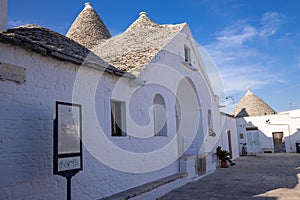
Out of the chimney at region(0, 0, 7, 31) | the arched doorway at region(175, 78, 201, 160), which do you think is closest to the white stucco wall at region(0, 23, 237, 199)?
the chimney at region(0, 0, 7, 31)

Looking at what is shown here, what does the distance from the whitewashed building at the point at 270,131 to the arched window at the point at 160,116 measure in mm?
19170

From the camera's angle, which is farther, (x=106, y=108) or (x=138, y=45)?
(x=138, y=45)

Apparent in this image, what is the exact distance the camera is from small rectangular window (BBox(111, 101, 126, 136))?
6630 millimetres

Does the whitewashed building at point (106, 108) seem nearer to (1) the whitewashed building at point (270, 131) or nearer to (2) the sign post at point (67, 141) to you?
(2) the sign post at point (67, 141)

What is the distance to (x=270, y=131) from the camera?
24938 millimetres

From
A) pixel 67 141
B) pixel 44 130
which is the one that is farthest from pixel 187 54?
pixel 67 141

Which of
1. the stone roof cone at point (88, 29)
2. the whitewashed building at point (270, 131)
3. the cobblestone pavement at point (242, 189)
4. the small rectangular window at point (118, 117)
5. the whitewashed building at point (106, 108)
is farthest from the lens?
the whitewashed building at point (270, 131)

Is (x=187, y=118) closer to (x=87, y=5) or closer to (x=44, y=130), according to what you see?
(x=44, y=130)

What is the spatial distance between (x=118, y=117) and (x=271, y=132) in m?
22.0

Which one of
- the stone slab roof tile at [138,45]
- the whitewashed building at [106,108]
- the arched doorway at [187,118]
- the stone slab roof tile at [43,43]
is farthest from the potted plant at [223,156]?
the stone slab roof tile at [43,43]

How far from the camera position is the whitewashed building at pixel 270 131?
24062mm

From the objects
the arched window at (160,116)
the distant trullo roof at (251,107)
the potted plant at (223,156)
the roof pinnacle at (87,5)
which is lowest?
the potted plant at (223,156)

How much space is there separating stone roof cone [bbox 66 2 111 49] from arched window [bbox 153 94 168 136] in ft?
17.7

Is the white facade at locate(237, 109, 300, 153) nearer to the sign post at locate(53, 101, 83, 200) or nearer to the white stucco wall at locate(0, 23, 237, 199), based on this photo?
the white stucco wall at locate(0, 23, 237, 199)
